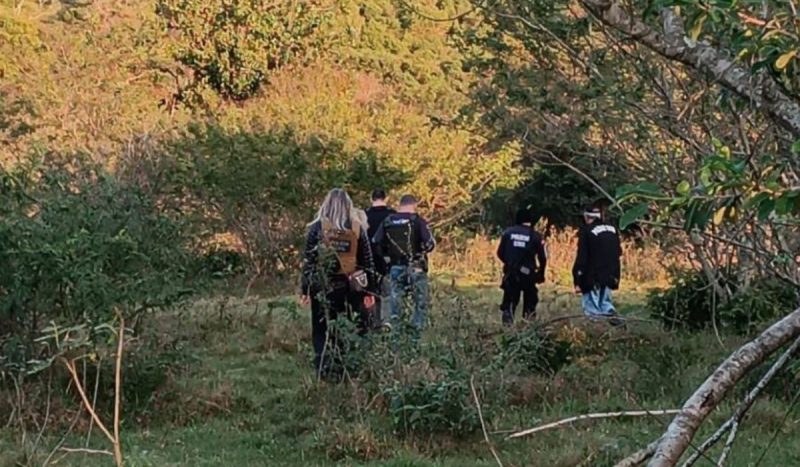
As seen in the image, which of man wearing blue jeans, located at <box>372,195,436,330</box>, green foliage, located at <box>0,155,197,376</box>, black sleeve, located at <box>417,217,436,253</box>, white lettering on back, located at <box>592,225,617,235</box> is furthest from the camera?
white lettering on back, located at <box>592,225,617,235</box>

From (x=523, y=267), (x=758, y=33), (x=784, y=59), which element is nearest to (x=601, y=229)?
(x=523, y=267)

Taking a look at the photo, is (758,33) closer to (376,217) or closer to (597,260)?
(376,217)

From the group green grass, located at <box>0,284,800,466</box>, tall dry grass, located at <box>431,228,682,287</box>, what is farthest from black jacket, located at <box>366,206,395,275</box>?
tall dry grass, located at <box>431,228,682,287</box>

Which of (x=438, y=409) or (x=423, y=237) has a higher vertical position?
(x=423, y=237)

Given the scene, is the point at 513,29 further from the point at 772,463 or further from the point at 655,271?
the point at 655,271

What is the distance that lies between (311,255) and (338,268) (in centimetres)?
25

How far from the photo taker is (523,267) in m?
12.0

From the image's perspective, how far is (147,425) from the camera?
26.0 ft

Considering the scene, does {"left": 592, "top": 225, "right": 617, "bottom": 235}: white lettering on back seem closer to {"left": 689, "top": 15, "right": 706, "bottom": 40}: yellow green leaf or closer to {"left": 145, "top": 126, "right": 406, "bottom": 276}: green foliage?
{"left": 145, "top": 126, "right": 406, "bottom": 276}: green foliage

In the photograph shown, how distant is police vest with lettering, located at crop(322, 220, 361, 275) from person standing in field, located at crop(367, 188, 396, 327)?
1.44 ft

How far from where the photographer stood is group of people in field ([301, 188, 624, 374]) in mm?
8516

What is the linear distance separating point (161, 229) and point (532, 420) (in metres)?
3.25

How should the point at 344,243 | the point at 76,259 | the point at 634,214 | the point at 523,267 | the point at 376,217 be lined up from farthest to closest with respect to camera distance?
the point at 523,267
the point at 376,217
the point at 344,243
the point at 76,259
the point at 634,214

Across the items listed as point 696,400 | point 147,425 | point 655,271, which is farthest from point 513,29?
point 655,271
